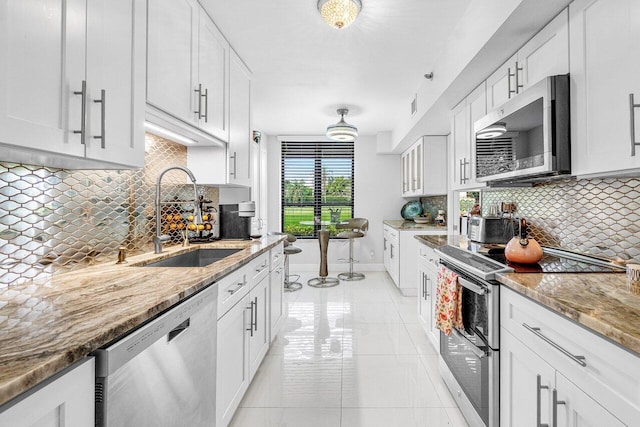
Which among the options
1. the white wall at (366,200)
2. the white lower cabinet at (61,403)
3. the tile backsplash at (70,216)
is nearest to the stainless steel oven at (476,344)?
the white lower cabinet at (61,403)

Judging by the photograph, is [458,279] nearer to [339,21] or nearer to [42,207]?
[339,21]

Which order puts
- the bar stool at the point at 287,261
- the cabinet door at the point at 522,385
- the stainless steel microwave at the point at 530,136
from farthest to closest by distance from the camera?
the bar stool at the point at 287,261, the stainless steel microwave at the point at 530,136, the cabinet door at the point at 522,385

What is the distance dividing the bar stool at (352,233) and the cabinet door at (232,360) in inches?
131

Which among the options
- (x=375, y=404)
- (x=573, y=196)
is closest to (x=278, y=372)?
(x=375, y=404)

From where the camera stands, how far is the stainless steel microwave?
1.51 metres

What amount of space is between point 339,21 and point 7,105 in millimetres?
1854

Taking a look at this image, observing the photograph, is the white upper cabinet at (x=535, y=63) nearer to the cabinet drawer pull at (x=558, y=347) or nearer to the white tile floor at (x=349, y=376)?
the cabinet drawer pull at (x=558, y=347)

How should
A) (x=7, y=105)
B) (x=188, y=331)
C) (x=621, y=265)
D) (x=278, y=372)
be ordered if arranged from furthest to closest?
(x=278, y=372), (x=621, y=265), (x=188, y=331), (x=7, y=105)

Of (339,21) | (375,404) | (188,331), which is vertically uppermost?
(339,21)

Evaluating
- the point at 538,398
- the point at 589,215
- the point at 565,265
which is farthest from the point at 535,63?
the point at 538,398

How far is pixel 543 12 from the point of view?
1541 millimetres

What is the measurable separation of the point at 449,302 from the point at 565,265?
0.61 m

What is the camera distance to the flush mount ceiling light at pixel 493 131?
1.94 m

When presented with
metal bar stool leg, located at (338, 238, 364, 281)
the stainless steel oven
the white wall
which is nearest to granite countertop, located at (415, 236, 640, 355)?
the stainless steel oven
